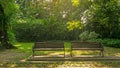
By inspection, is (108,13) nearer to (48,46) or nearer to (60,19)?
(48,46)

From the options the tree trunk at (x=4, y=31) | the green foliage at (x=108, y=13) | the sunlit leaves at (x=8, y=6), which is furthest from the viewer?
the green foliage at (x=108, y=13)

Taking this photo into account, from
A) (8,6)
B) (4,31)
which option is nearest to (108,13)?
(8,6)

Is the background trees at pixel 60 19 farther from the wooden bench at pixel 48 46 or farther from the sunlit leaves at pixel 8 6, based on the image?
the wooden bench at pixel 48 46

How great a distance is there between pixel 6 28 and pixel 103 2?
9.50 m

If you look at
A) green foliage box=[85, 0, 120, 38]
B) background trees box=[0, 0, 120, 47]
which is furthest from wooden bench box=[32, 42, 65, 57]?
green foliage box=[85, 0, 120, 38]

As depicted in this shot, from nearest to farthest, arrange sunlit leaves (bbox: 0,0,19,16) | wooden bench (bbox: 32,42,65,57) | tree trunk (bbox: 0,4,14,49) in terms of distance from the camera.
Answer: wooden bench (bbox: 32,42,65,57), sunlit leaves (bbox: 0,0,19,16), tree trunk (bbox: 0,4,14,49)

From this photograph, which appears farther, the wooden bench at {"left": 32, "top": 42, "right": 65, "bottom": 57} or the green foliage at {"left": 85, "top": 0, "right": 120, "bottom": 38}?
the green foliage at {"left": 85, "top": 0, "right": 120, "bottom": 38}

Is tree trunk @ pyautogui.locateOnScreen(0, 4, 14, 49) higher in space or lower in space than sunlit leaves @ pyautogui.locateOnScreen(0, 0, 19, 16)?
lower

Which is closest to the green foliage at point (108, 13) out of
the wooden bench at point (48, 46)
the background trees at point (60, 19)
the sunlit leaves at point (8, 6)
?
the background trees at point (60, 19)

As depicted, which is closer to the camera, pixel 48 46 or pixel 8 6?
pixel 48 46

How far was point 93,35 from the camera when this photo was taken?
25250 millimetres

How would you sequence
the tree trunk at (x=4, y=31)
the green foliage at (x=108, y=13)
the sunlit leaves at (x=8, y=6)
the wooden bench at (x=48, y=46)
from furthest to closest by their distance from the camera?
1. the green foliage at (x=108, y=13)
2. the tree trunk at (x=4, y=31)
3. the sunlit leaves at (x=8, y=6)
4. the wooden bench at (x=48, y=46)

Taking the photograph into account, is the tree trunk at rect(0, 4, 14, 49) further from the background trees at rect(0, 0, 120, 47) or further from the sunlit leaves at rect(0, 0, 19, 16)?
the sunlit leaves at rect(0, 0, 19, 16)

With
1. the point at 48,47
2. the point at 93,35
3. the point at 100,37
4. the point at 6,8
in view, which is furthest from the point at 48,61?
the point at 100,37
